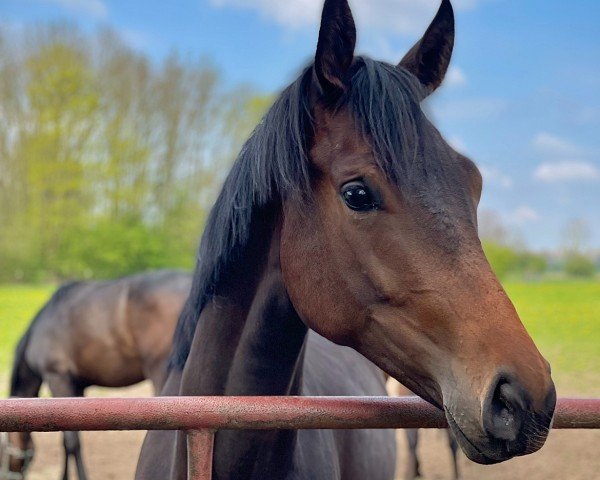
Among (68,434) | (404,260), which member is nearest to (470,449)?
(404,260)

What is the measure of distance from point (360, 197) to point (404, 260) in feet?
0.61

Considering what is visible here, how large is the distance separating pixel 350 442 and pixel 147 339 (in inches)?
160

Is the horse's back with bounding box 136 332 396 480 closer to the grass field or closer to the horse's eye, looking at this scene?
the horse's eye

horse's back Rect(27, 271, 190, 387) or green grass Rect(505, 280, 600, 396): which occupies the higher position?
horse's back Rect(27, 271, 190, 387)

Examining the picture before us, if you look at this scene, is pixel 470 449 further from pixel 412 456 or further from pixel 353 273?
pixel 412 456

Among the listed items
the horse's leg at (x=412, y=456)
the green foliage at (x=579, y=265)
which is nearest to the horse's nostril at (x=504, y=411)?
the horse's leg at (x=412, y=456)

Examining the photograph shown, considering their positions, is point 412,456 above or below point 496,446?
below

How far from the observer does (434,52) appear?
70.6 inches

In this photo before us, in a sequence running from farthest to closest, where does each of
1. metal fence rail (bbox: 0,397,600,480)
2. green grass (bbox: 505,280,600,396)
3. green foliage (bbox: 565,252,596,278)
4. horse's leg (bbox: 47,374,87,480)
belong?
Answer: green foliage (bbox: 565,252,596,278)
green grass (bbox: 505,280,600,396)
horse's leg (bbox: 47,374,87,480)
metal fence rail (bbox: 0,397,600,480)

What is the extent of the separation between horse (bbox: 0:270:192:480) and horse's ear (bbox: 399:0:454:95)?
15.1ft

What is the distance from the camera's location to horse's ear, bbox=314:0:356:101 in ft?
4.85

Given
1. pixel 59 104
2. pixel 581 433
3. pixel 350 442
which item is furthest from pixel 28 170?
pixel 350 442

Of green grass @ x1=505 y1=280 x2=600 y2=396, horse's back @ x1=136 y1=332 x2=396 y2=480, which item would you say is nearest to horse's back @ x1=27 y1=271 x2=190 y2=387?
horse's back @ x1=136 y1=332 x2=396 y2=480

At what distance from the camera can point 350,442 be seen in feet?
7.85
